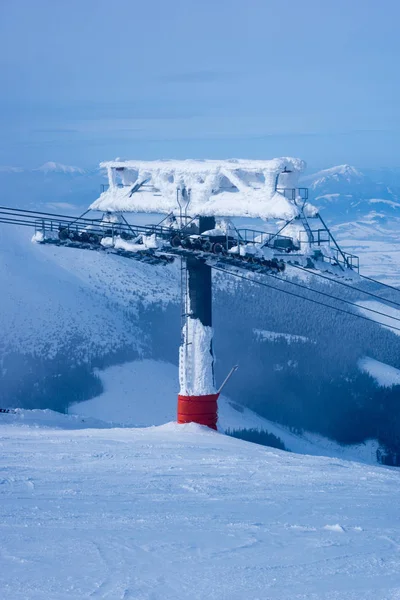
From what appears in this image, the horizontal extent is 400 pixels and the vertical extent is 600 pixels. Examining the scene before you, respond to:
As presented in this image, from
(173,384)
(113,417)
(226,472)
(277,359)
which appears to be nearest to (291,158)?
(226,472)

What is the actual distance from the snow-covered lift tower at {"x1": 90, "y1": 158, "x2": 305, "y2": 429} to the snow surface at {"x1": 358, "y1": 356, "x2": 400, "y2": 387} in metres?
55.7

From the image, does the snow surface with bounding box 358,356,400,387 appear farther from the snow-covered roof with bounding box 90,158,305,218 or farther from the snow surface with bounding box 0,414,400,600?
the snow surface with bounding box 0,414,400,600

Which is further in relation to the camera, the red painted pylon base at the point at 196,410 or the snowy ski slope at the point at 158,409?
the snowy ski slope at the point at 158,409

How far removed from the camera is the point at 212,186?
74.4 feet

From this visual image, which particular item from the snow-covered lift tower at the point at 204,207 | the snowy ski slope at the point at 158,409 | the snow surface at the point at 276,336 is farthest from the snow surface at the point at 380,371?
the snow-covered lift tower at the point at 204,207

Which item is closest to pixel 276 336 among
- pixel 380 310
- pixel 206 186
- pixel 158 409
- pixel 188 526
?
pixel 380 310

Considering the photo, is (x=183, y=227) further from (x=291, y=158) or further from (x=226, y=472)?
(x=226, y=472)

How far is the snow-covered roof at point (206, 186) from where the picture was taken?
2114 centimetres

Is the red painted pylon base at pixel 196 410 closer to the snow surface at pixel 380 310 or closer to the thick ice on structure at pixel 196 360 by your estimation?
the thick ice on structure at pixel 196 360

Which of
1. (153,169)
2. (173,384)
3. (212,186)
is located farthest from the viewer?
(173,384)

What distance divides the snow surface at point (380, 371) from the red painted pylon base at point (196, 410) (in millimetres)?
55781

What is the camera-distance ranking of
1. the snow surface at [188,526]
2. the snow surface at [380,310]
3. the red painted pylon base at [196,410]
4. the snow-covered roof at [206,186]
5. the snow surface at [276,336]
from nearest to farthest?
the snow surface at [188,526], the snow-covered roof at [206,186], the red painted pylon base at [196,410], the snow surface at [276,336], the snow surface at [380,310]

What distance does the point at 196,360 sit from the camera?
22203 millimetres

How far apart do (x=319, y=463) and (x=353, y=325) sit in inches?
2730
